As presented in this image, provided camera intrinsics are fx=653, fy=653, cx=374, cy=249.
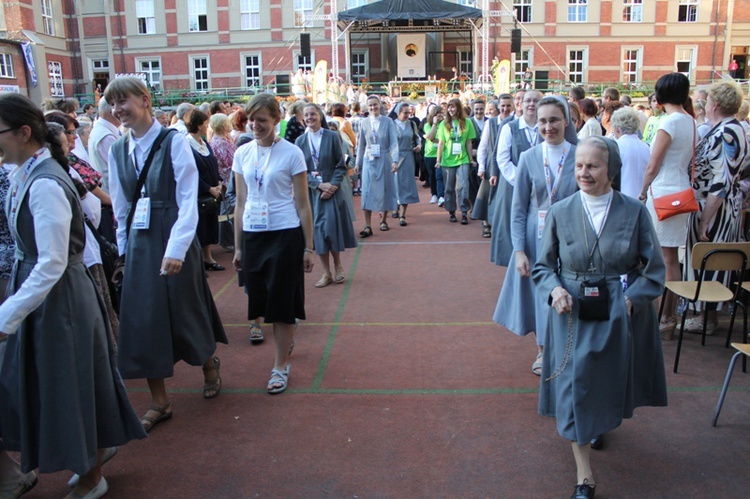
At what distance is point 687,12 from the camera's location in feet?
122

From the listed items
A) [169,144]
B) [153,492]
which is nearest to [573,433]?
[153,492]

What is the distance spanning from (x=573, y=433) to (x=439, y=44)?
37573 millimetres

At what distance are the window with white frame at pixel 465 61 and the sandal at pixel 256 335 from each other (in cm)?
3507

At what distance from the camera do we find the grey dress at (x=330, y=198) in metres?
6.78

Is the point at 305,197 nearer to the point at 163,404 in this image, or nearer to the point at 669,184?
the point at 163,404

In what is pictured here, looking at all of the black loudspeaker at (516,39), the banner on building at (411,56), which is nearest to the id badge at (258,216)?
the black loudspeaker at (516,39)

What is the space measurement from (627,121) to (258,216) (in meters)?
2.96

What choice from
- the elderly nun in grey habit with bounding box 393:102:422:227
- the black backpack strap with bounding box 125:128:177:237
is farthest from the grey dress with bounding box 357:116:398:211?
the black backpack strap with bounding box 125:128:177:237

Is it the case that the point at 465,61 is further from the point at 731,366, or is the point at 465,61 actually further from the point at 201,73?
the point at 731,366

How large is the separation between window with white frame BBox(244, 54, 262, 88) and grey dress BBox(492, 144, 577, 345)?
36894 mm

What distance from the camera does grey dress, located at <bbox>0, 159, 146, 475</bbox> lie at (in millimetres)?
2846

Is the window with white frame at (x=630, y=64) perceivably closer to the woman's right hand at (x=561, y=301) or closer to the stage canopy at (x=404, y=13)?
the stage canopy at (x=404, y=13)

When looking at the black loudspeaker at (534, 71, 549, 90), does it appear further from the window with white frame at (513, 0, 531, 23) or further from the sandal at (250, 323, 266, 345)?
the sandal at (250, 323, 266, 345)

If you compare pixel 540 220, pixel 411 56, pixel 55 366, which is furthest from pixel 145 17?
pixel 55 366
